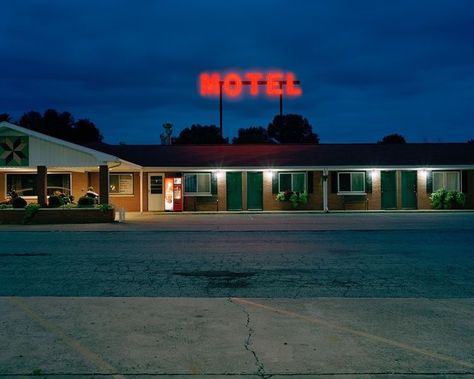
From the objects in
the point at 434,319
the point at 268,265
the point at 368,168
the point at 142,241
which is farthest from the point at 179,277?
the point at 368,168

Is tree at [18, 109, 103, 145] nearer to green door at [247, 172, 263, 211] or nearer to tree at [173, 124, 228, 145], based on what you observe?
tree at [173, 124, 228, 145]

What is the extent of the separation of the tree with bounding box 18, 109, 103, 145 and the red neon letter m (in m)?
36.4

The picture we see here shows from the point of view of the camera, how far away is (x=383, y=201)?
101 ft

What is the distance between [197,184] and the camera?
101 ft

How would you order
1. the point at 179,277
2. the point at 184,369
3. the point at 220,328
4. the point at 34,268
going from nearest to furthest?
the point at 184,369, the point at 220,328, the point at 179,277, the point at 34,268

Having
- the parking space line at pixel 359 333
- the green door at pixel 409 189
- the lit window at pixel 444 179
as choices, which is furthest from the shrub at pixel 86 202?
the lit window at pixel 444 179

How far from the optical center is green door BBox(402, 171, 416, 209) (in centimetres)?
3081

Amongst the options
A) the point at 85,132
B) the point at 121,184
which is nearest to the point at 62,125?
the point at 85,132

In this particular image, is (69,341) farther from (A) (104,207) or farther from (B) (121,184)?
(B) (121,184)

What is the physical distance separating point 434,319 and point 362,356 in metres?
1.77

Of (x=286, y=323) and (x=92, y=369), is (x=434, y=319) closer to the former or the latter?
(x=286, y=323)

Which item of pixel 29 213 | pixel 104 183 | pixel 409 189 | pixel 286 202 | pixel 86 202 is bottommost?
pixel 29 213

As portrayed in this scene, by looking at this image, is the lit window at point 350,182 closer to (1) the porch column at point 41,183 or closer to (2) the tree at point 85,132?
(1) the porch column at point 41,183

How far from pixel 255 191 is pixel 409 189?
8749 mm
